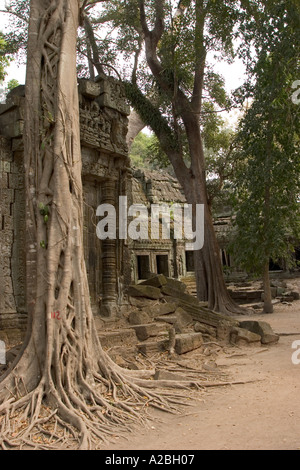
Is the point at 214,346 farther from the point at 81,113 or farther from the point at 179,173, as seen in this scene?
the point at 179,173

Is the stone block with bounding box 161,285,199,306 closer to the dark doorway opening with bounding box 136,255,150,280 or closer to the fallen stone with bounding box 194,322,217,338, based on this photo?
the fallen stone with bounding box 194,322,217,338

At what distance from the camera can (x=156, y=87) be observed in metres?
12.8

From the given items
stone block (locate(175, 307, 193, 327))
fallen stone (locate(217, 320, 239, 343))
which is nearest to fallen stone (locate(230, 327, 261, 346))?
fallen stone (locate(217, 320, 239, 343))

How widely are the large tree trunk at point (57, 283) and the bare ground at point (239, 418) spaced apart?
0.36 metres

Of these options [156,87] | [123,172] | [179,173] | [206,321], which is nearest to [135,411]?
[206,321]

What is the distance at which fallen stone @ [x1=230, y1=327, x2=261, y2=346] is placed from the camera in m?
6.67

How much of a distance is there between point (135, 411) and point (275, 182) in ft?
26.4

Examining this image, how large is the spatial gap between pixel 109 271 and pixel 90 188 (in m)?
1.47

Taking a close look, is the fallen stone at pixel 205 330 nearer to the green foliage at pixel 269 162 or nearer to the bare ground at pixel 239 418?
the bare ground at pixel 239 418

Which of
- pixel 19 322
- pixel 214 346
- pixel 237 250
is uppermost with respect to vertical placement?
pixel 237 250

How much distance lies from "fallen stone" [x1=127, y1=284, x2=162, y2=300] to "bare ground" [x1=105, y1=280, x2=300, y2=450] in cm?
235

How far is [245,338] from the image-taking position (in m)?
6.66

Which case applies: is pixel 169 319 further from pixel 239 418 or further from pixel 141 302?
pixel 239 418

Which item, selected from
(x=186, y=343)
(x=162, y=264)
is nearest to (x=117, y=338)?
(x=186, y=343)
